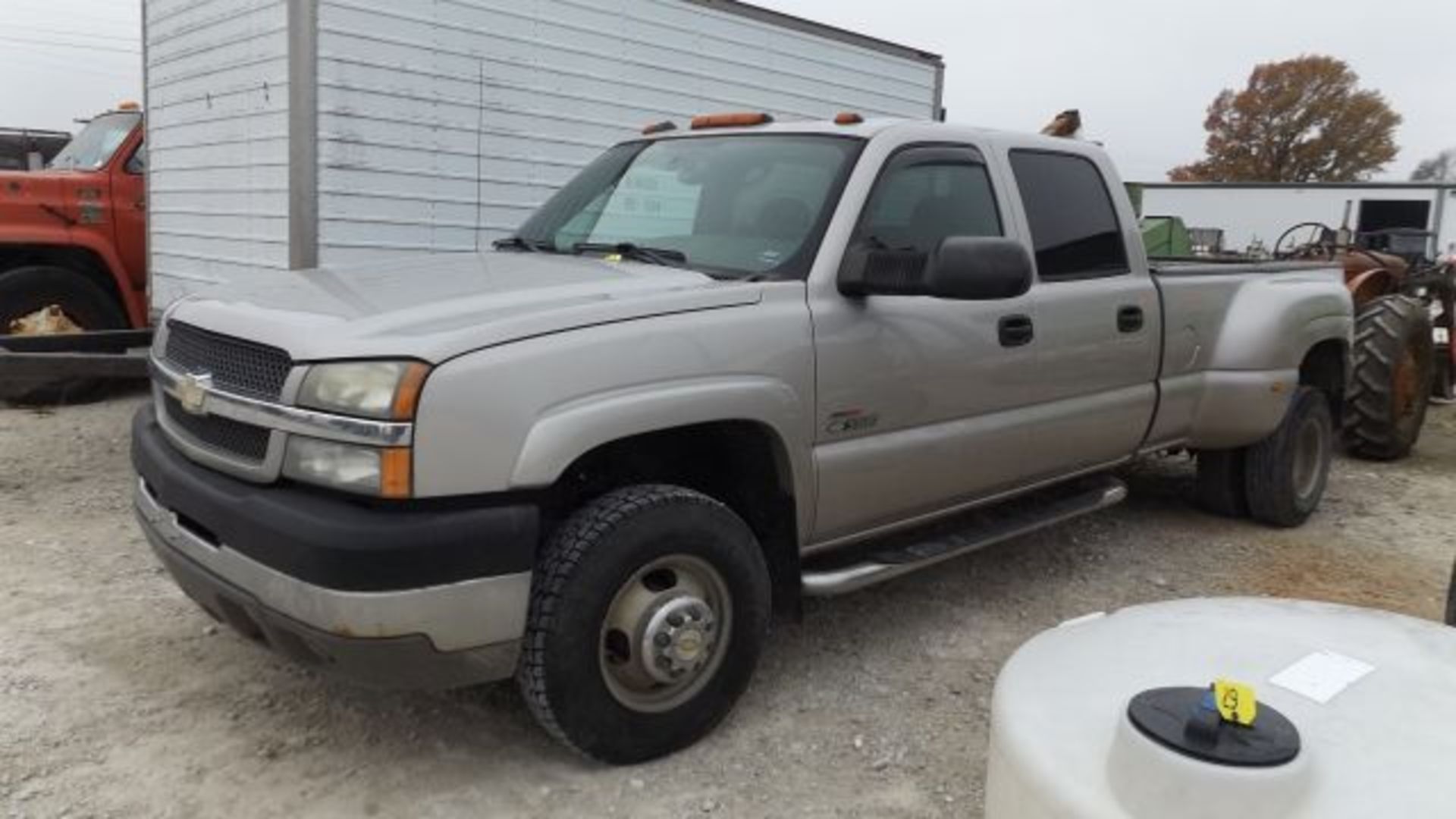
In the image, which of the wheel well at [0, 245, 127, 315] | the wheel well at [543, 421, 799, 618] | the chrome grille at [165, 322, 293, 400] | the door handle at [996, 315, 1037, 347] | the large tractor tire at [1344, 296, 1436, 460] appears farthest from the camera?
the wheel well at [0, 245, 127, 315]

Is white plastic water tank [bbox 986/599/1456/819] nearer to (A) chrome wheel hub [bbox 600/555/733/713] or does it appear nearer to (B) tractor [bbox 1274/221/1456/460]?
(A) chrome wheel hub [bbox 600/555/733/713]

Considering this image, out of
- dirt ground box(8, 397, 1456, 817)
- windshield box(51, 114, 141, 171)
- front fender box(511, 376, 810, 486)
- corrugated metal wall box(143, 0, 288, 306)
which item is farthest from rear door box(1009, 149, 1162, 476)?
windshield box(51, 114, 141, 171)

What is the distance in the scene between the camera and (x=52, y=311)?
773cm

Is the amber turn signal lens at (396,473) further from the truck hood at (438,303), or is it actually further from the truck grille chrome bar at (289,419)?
the truck hood at (438,303)

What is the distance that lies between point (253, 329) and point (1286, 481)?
504 cm

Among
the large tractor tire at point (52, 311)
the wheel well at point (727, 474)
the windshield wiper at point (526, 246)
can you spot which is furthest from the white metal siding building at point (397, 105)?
the wheel well at point (727, 474)

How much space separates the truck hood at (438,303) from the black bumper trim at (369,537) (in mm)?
365

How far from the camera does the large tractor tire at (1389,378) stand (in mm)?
7504

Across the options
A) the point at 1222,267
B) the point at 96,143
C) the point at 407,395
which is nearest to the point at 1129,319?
the point at 1222,267

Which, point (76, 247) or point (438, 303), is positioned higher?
point (438, 303)

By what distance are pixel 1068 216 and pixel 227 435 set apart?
3261 mm

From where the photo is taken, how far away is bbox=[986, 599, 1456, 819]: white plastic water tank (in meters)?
1.56

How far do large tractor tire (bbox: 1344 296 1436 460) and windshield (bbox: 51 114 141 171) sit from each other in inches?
349

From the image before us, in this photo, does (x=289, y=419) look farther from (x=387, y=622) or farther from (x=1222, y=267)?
(x=1222, y=267)
